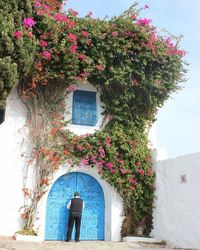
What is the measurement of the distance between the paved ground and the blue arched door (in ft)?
2.38

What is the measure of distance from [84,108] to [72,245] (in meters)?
4.27

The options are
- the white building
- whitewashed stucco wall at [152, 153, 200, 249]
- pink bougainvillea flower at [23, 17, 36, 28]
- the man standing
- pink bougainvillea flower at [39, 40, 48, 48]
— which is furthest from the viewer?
the man standing

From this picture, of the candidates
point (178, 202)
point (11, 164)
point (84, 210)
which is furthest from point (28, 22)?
point (178, 202)

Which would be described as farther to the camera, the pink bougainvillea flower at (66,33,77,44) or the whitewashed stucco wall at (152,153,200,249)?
the pink bougainvillea flower at (66,33,77,44)

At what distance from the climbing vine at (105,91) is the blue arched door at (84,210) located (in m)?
0.57

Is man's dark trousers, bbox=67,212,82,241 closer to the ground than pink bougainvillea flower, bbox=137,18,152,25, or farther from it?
closer to the ground

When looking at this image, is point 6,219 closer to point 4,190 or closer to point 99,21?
point 4,190

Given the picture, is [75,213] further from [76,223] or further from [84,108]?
[84,108]

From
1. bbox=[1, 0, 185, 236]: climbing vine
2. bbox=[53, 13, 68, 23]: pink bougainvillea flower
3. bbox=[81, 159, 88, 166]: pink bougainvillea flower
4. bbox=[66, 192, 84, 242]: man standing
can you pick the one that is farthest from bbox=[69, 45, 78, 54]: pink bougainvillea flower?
bbox=[66, 192, 84, 242]: man standing

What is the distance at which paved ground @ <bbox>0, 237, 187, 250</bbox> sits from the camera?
907 centimetres

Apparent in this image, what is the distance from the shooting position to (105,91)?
12.5 m

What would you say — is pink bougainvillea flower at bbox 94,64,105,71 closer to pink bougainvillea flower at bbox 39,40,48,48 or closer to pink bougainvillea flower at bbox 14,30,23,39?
pink bougainvillea flower at bbox 39,40,48,48

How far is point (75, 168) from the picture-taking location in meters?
11.8

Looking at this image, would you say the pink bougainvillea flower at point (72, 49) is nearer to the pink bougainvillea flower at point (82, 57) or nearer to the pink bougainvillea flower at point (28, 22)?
the pink bougainvillea flower at point (82, 57)
